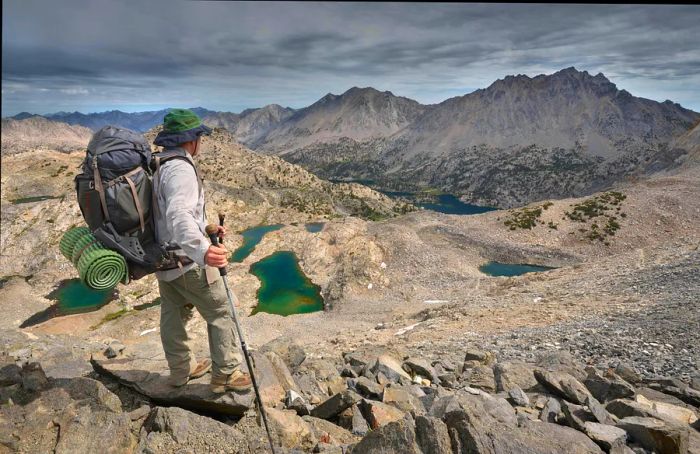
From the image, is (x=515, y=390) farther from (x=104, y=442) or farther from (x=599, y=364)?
(x=104, y=442)

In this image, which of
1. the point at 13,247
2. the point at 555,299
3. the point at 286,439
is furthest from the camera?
the point at 13,247

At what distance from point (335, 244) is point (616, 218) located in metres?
46.3

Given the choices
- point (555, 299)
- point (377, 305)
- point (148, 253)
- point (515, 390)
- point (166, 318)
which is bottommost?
point (377, 305)

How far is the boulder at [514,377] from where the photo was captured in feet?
33.6

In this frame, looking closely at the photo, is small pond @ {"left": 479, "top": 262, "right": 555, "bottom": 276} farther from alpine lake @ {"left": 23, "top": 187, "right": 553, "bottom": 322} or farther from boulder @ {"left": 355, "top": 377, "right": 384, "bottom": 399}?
boulder @ {"left": 355, "top": 377, "right": 384, "bottom": 399}

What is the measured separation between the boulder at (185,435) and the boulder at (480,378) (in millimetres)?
7058

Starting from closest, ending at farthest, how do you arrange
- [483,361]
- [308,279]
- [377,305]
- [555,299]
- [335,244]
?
[483,361] → [555,299] → [377,305] → [308,279] → [335,244]

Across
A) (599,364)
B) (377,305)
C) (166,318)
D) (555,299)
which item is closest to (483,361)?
(599,364)

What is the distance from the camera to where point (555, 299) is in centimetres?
2723

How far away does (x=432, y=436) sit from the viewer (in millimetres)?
5633

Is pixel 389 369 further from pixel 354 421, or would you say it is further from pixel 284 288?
pixel 284 288

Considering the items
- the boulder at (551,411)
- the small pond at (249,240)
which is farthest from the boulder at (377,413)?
the small pond at (249,240)

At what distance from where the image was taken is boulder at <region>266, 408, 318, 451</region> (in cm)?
677

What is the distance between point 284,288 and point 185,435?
56.1 m
